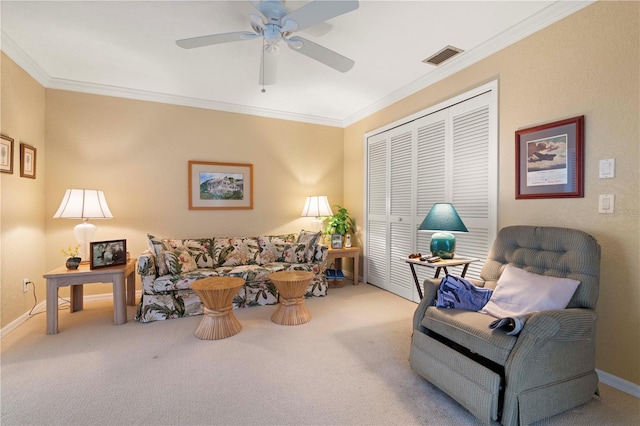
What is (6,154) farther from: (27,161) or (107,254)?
(107,254)

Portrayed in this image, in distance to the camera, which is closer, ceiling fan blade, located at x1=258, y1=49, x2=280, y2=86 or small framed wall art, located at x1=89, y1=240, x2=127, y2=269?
ceiling fan blade, located at x1=258, y1=49, x2=280, y2=86

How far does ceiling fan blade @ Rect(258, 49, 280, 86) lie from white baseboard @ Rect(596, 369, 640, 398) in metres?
3.32

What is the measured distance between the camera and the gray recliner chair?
4.99 ft

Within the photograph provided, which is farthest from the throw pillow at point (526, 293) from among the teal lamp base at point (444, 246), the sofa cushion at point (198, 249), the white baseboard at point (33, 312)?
the white baseboard at point (33, 312)

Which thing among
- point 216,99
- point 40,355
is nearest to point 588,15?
point 216,99

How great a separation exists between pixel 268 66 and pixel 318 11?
0.91 metres

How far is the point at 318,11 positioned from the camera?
181 cm

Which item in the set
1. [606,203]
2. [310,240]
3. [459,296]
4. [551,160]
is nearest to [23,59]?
[310,240]

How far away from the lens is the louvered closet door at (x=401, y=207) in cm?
375

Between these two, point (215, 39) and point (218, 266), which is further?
point (218, 266)

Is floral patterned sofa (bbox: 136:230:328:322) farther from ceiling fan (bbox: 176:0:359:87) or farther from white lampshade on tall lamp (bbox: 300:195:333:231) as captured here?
ceiling fan (bbox: 176:0:359:87)

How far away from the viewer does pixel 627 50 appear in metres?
1.91

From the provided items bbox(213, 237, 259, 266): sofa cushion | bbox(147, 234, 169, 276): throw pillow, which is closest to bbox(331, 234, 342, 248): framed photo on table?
bbox(213, 237, 259, 266): sofa cushion

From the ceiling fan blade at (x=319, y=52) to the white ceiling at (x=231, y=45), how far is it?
32cm
